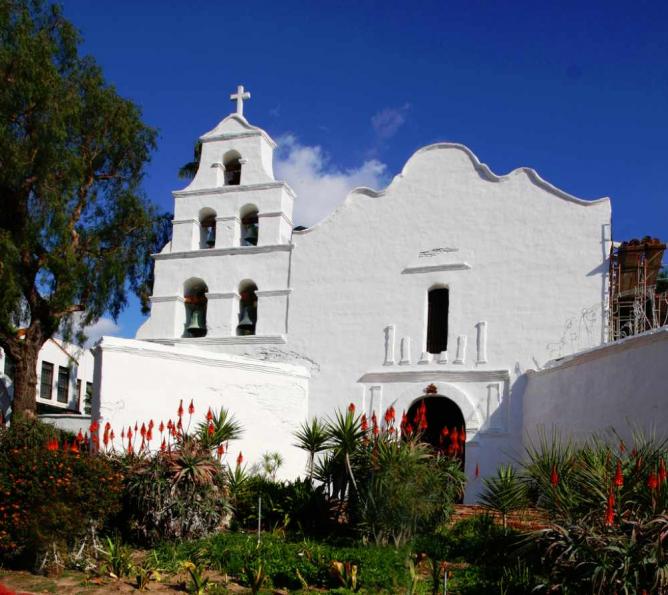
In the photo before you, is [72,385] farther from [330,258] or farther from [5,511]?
[5,511]

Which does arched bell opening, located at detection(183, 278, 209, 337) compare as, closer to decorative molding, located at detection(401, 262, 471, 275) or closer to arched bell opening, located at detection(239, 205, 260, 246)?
arched bell opening, located at detection(239, 205, 260, 246)

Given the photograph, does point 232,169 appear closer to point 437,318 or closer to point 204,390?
point 204,390

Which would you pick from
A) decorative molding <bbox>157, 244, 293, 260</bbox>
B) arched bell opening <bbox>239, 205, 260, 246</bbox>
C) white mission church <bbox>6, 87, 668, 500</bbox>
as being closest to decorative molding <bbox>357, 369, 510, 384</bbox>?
white mission church <bbox>6, 87, 668, 500</bbox>

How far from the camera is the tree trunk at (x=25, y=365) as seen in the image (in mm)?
21297

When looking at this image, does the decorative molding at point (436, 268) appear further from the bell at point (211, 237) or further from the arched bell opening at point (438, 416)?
the bell at point (211, 237)

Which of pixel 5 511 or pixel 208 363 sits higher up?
pixel 208 363

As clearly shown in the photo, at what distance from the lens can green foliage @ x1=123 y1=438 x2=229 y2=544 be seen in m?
12.6

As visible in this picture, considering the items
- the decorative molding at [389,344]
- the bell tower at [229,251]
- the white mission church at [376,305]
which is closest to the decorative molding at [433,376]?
the white mission church at [376,305]

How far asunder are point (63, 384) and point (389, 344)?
2126 cm

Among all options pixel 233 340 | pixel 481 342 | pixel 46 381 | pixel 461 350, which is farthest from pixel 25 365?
pixel 46 381

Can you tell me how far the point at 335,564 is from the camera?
1051cm

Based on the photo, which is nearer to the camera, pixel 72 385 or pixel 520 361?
pixel 520 361

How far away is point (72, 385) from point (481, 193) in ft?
75.4

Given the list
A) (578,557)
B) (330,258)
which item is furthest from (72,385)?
(578,557)
